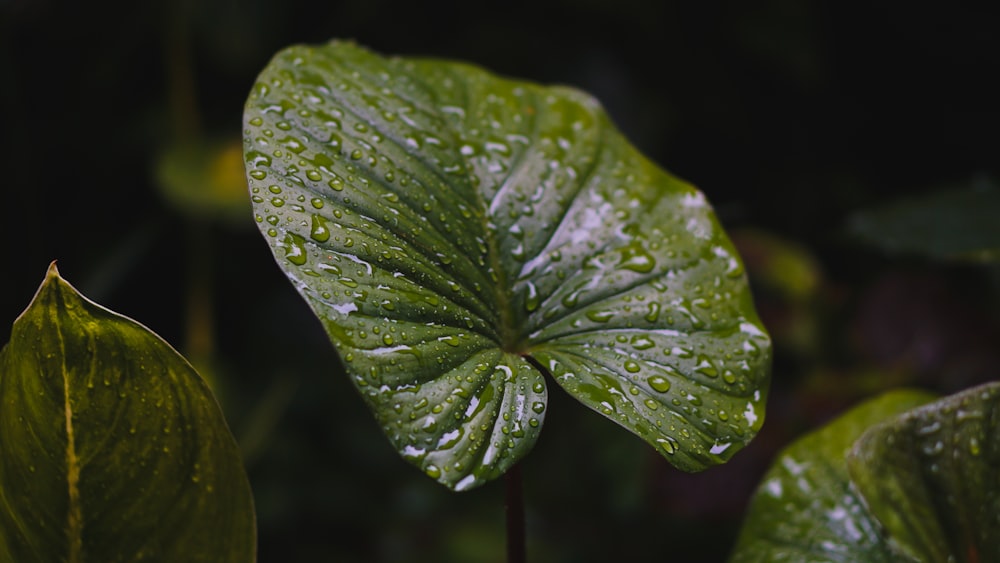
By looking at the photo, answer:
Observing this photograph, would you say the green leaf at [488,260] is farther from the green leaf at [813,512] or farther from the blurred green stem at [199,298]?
the blurred green stem at [199,298]

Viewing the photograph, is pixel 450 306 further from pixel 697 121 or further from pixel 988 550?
pixel 697 121

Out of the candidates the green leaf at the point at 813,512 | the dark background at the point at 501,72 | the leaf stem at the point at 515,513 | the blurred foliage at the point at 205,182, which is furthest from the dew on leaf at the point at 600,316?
the blurred foliage at the point at 205,182

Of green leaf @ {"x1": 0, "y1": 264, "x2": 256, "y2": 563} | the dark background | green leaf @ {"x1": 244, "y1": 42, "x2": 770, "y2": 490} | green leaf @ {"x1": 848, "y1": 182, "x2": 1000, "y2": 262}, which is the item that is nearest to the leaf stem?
green leaf @ {"x1": 244, "y1": 42, "x2": 770, "y2": 490}

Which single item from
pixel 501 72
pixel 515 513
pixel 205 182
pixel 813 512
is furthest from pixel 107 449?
pixel 501 72

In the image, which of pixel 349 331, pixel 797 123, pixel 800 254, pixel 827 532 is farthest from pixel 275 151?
pixel 797 123

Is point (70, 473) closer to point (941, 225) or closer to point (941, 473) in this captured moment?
point (941, 473)
